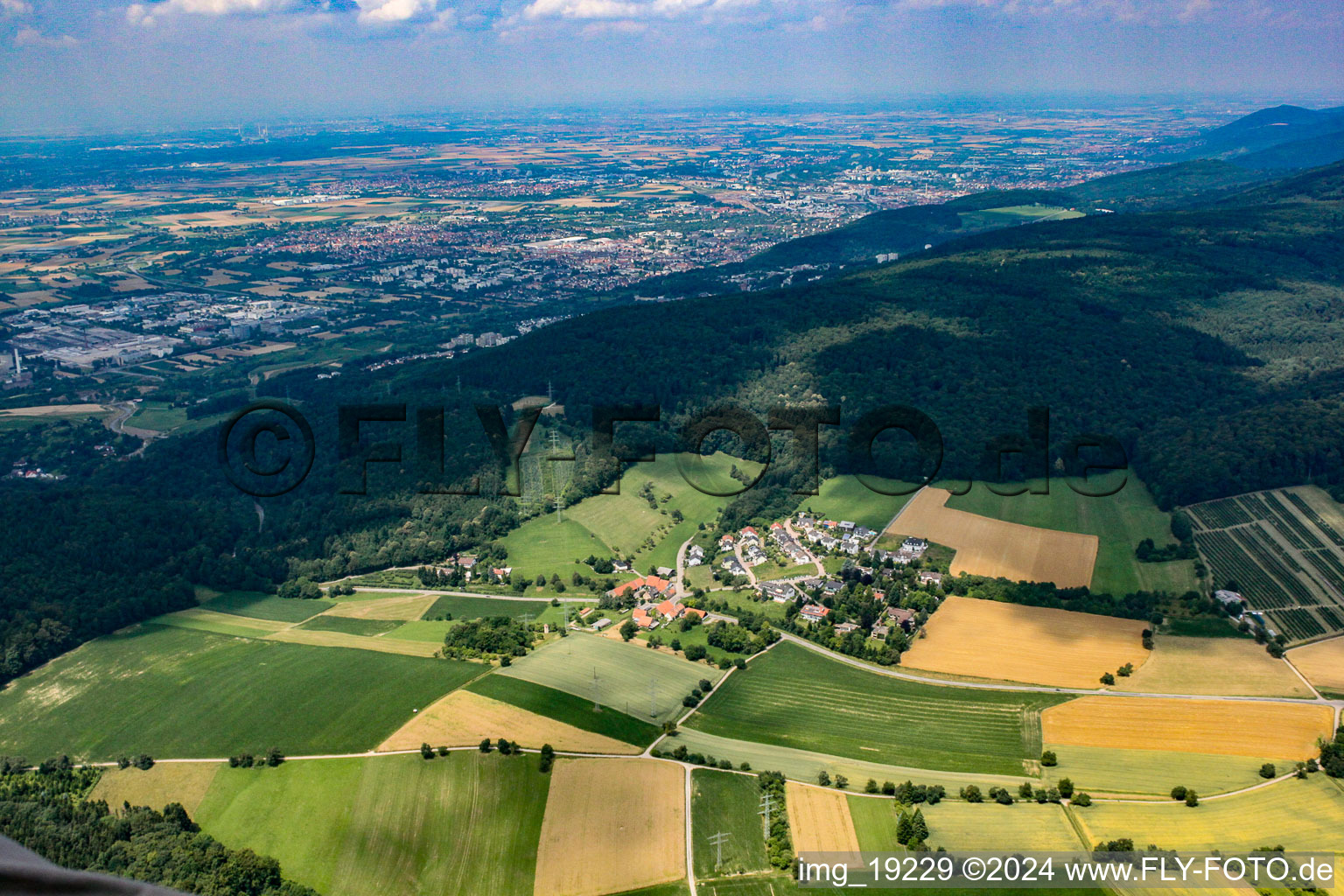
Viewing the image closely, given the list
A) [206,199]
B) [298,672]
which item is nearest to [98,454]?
[298,672]

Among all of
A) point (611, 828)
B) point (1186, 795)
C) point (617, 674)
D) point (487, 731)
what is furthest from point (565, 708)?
→ point (1186, 795)

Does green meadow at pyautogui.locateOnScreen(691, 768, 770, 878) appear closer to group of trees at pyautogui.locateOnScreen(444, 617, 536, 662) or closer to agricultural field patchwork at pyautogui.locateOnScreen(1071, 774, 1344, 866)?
agricultural field patchwork at pyautogui.locateOnScreen(1071, 774, 1344, 866)

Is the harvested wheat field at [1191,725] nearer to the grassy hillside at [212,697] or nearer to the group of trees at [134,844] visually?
the grassy hillside at [212,697]

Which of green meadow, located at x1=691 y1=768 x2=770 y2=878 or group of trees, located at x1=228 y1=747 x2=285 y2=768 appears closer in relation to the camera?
green meadow, located at x1=691 y1=768 x2=770 y2=878

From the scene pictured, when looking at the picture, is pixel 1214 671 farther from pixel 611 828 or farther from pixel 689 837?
pixel 611 828

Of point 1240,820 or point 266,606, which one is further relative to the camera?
point 266,606

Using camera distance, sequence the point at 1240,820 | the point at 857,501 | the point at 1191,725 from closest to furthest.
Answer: the point at 1240,820, the point at 1191,725, the point at 857,501

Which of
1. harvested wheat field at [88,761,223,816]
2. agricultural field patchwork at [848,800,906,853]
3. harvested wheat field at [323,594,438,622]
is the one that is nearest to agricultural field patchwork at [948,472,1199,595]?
agricultural field patchwork at [848,800,906,853]

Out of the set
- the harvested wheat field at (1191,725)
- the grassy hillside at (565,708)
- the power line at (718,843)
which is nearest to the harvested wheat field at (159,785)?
the grassy hillside at (565,708)
